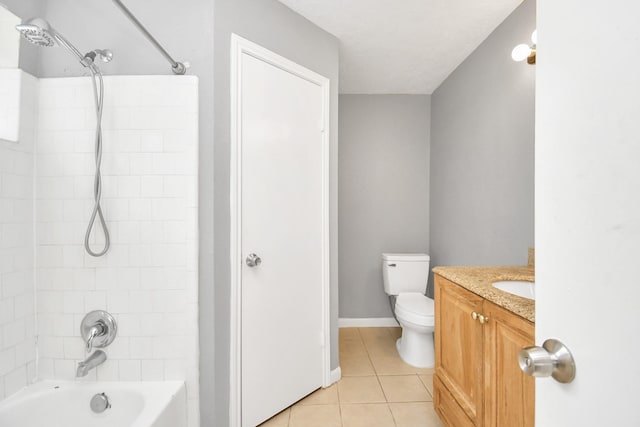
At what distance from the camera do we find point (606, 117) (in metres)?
0.36

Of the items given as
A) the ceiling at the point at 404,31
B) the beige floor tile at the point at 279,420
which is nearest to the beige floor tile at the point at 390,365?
the beige floor tile at the point at 279,420

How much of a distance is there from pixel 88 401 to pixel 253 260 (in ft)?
3.12

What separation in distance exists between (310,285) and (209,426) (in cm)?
90

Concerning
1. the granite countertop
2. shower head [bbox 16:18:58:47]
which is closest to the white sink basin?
the granite countertop

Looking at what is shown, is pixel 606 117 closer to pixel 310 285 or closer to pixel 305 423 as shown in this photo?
pixel 310 285

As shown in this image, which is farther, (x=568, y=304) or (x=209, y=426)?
(x=209, y=426)

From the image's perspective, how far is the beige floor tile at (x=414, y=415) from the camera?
156 centimetres

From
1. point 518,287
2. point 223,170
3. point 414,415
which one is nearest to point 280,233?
point 223,170

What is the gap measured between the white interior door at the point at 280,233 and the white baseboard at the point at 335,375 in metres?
0.08

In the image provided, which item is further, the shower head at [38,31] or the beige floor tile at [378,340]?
the beige floor tile at [378,340]

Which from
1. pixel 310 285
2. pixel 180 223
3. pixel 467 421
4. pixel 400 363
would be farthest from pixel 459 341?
pixel 180 223

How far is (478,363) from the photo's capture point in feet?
3.54

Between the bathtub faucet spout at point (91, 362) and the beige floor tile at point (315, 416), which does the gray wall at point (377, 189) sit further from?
the bathtub faucet spout at point (91, 362)

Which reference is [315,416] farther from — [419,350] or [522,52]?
[522,52]
